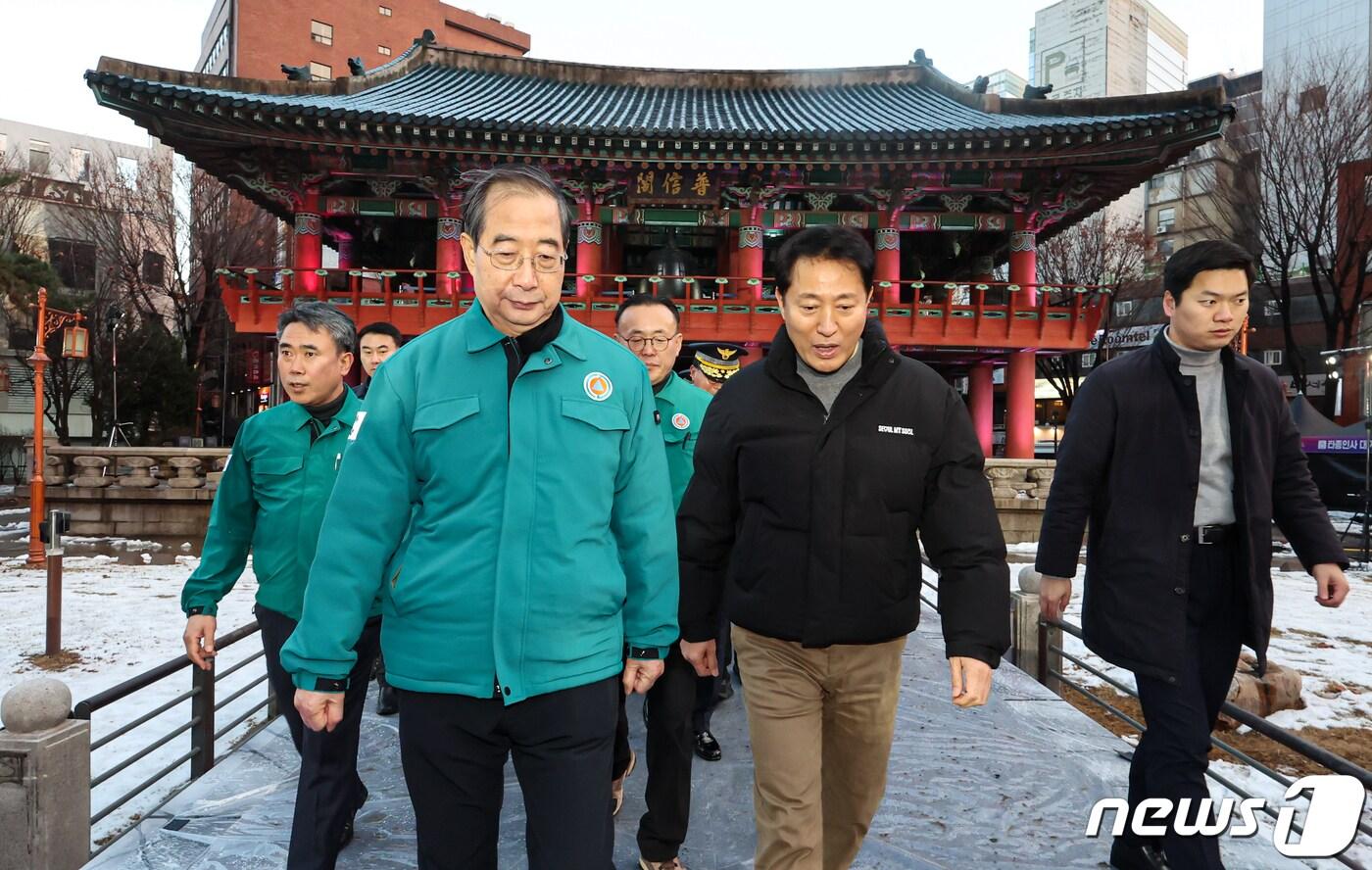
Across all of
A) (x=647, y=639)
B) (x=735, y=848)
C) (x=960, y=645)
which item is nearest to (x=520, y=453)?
(x=647, y=639)

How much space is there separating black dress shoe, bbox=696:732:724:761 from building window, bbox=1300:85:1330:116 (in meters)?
23.2

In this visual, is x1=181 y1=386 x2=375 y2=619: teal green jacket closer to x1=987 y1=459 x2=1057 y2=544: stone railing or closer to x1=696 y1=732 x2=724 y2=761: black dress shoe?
x1=696 y1=732 x2=724 y2=761: black dress shoe

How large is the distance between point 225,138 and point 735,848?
580 inches

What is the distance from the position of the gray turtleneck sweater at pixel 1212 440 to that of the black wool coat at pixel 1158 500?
0.03 metres

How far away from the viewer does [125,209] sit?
2164 centimetres

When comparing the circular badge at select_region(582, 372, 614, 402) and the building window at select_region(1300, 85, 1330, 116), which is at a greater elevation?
the building window at select_region(1300, 85, 1330, 116)

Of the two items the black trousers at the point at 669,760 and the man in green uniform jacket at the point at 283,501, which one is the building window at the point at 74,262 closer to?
the man in green uniform jacket at the point at 283,501

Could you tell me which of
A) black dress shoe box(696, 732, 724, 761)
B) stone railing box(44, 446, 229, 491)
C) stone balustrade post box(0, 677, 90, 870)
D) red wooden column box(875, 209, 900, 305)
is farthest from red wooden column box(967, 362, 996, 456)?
stone balustrade post box(0, 677, 90, 870)

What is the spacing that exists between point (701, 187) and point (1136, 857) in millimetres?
13717

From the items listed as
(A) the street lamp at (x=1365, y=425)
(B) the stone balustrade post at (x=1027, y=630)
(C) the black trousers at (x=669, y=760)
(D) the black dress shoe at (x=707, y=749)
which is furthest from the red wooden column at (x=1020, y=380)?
(C) the black trousers at (x=669, y=760)

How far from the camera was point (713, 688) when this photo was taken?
14.1 ft

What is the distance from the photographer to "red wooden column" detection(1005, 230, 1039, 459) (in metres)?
15.1

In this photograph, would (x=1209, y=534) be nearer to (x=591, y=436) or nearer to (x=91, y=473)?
(x=591, y=436)

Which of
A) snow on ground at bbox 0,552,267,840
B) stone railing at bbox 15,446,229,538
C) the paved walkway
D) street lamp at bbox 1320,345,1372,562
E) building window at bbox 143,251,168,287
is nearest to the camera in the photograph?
the paved walkway
